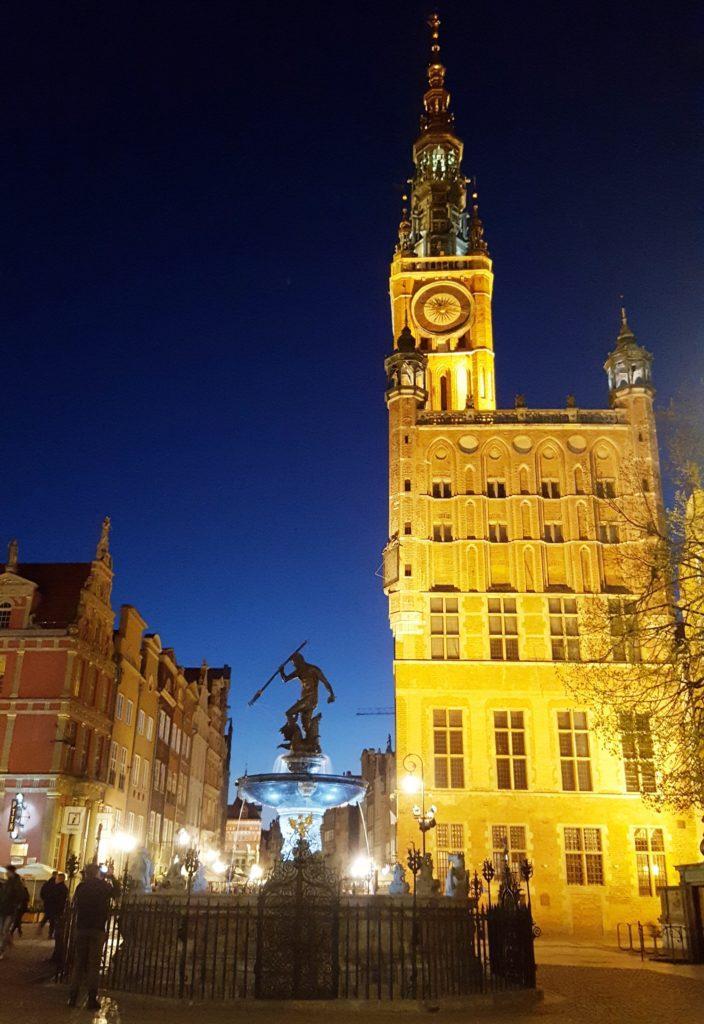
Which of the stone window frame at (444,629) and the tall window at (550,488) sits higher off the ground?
the tall window at (550,488)

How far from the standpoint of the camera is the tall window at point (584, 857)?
38438mm

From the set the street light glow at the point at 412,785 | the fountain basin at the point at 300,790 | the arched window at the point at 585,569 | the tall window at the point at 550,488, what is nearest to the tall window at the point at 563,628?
the arched window at the point at 585,569

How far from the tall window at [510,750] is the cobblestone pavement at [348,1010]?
77.1 ft

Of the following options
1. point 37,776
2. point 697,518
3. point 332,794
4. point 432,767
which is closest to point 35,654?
point 37,776

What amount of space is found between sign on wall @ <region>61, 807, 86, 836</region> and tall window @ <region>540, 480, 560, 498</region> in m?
25.6

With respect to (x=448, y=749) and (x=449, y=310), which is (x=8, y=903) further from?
(x=449, y=310)

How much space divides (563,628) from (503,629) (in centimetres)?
279

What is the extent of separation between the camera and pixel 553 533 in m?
44.7

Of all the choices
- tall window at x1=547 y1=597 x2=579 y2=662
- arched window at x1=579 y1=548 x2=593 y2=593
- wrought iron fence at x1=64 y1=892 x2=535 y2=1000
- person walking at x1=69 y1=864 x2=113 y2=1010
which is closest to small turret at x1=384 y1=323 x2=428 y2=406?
arched window at x1=579 y1=548 x2=593 y2=593

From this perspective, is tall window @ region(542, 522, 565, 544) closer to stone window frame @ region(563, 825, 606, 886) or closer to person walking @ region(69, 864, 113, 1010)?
stone window frame @ region(563, 825, 606, 886)

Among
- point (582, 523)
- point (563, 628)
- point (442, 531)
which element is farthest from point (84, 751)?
point (582, 523)

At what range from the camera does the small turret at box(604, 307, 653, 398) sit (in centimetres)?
4709

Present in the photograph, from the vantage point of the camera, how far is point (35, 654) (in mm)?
38250

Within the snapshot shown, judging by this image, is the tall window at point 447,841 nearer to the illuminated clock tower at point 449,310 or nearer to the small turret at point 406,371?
the small turret at point 406,371
